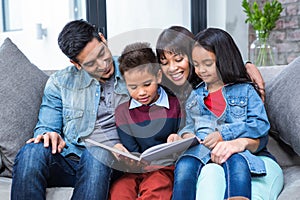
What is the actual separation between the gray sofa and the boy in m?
0.27

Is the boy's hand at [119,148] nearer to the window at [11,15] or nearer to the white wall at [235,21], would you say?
the white wall at [235,21]

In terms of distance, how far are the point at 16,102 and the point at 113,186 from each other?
1.76ft

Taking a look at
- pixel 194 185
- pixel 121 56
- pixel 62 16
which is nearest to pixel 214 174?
pixel 194 185

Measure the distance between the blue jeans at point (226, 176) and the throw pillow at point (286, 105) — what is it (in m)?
0.25

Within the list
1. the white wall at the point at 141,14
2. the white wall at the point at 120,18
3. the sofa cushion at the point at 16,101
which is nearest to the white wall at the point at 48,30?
the white wall at the point at 120,18

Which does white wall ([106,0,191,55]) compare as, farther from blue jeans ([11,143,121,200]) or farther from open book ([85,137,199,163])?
open book ([85,137,199,163])

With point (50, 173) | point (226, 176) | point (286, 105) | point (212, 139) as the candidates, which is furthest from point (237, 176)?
point (50, 173)

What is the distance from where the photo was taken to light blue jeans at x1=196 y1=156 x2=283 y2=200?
1.30m

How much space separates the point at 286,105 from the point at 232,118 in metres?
0.20

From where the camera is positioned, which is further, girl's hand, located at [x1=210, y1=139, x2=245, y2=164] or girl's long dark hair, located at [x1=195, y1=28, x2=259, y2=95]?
girl's long dark hair, located at [x1=195, y1=28, x2=259, y2=95]

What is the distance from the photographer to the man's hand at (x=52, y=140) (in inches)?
59.8

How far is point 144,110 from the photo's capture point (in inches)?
60.7

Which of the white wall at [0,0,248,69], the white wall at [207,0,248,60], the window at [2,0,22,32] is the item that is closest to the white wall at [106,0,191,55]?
the white wall at [0,0,248,69]

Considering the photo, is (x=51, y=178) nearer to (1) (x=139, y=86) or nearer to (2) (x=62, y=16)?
(1) (x=139, y=86)
